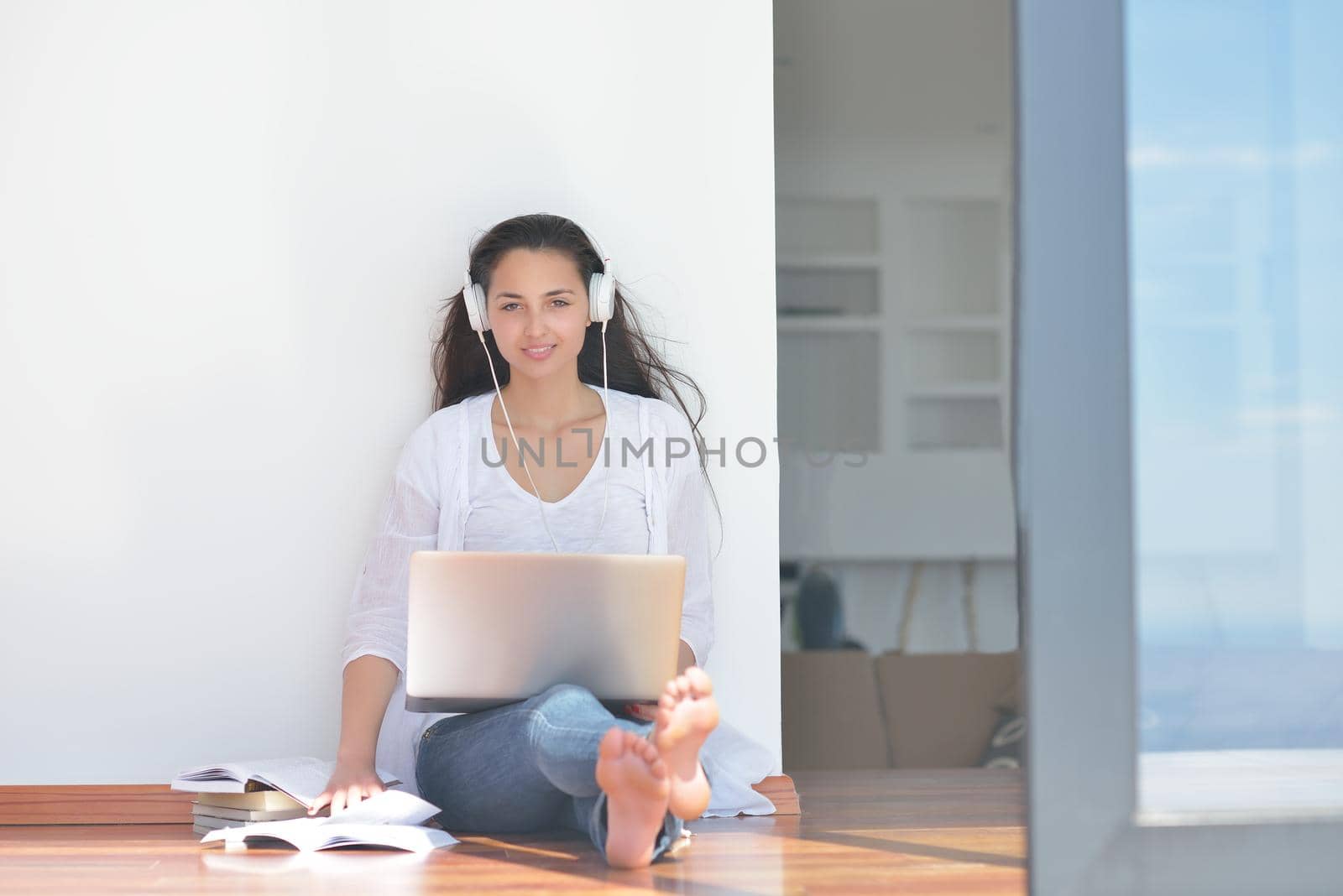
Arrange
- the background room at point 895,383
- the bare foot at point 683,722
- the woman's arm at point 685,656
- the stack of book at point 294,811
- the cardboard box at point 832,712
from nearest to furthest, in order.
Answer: the bare foot at point 683,722, the stack of book at point 294,811, the woman's arm at point 685,656, the cardboard box at point 832,712, the background room at point 895,383

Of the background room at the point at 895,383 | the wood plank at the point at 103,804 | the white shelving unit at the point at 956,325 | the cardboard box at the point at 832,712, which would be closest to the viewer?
the wood plank at the point at 103,804

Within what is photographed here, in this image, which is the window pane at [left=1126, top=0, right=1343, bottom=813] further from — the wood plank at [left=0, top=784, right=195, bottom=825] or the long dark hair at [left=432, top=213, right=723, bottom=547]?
the wood plank at [left=0, top=784, right=195, bottom=825]

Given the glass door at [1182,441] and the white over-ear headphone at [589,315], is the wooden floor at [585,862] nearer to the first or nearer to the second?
the glass door at [1182,441]

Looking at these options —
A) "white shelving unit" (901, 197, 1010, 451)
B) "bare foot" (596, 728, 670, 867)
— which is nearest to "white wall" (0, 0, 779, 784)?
"bare foot" (596, 728, 670, 867)

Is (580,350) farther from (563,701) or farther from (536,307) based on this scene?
(563,701)

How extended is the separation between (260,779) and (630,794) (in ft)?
2.52

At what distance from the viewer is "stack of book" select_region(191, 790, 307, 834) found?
2.25 m

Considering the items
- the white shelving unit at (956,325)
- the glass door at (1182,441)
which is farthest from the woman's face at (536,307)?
the white shelving unit at (956,325)

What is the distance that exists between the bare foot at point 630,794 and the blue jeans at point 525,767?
0.18 ft

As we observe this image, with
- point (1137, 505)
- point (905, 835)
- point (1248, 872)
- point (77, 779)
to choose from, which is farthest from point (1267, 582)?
point (77, 779)

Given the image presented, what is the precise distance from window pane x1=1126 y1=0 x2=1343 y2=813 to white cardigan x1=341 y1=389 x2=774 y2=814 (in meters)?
1.14

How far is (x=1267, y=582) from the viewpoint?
57.4 inches

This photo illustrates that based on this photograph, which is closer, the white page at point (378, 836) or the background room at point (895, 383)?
the white page at point (378, 836)

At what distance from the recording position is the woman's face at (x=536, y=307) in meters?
2.46
